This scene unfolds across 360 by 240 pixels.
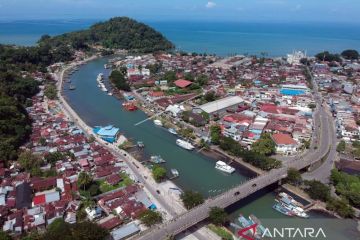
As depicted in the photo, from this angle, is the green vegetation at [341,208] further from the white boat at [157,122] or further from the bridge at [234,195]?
the white boat at [157,122]

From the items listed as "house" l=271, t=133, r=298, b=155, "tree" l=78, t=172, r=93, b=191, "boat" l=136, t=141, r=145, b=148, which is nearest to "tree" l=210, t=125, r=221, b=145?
"house" l=271, t=133, r=298, b=155

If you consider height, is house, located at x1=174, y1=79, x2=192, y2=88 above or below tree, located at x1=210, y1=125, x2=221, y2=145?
above

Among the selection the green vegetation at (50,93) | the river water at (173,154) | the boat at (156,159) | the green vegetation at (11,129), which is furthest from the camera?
the green vegetation at (50,93)

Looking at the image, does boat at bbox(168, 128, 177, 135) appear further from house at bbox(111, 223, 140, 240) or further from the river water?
house at bbox(111, 223, 140, 240)

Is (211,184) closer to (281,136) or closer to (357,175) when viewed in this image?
(281,136)

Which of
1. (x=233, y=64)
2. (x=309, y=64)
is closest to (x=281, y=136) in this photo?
(x=233, y=64)

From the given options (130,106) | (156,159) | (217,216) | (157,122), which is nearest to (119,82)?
(130,106)

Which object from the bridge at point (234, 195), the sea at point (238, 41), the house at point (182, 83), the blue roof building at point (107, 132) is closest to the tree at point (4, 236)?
the bridge at point (234, 195)
